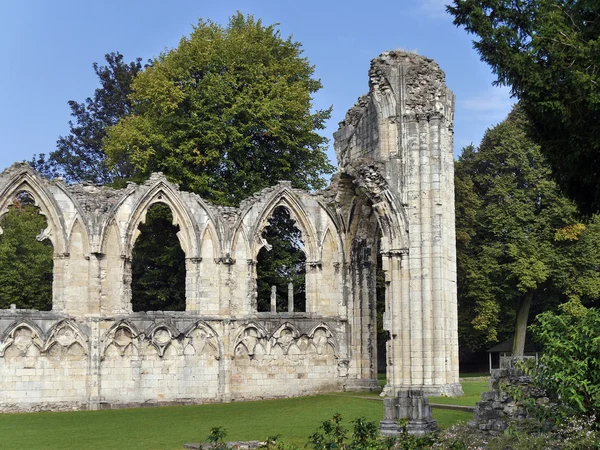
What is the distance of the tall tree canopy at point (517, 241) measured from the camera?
A: 34438mm

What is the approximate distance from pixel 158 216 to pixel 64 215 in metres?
7.56

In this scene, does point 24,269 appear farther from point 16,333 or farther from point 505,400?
point 505,400

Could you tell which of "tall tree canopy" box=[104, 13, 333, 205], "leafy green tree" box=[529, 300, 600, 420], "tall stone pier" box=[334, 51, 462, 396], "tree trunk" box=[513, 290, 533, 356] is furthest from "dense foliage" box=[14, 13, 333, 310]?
"leafy green tree" box=[529, 300, 600, 420]

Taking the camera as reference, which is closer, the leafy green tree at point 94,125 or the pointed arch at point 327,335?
the pointed arch at point 327,335

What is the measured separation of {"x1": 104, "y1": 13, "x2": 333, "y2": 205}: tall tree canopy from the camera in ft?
97.8

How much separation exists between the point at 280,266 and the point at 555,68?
17467mm

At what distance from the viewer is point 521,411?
517 inches

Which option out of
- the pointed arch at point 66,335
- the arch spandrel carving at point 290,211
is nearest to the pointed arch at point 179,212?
the arch spandrel carving at point 290,211

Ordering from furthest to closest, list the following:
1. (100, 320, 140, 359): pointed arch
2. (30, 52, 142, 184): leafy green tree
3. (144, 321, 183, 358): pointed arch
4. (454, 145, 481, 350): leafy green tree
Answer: (30, 52, 142, 184): leafy green tree → (454, 145, 481, 350): leafy green tree → (144, 321, 183, 358): pointed arch → (100, 320, 140, 359): pointed arch

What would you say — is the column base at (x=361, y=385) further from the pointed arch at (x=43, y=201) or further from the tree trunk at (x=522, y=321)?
the tree trunk at (x=522, y=321)

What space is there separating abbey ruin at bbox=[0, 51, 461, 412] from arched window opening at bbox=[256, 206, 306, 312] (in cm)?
433

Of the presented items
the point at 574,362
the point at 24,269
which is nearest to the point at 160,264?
the point at 24,269

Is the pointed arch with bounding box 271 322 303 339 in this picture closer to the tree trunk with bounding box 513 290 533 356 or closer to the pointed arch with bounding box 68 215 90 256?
the pointed arch with bounding box 68 215 90 256

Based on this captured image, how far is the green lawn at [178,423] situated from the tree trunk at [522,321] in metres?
13.5
